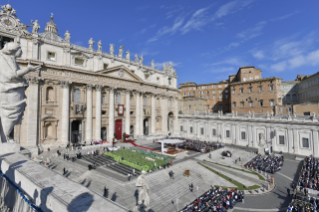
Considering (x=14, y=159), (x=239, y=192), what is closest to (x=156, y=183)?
(x=239, y=192)

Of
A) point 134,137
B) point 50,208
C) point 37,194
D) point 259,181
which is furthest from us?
point 134,137

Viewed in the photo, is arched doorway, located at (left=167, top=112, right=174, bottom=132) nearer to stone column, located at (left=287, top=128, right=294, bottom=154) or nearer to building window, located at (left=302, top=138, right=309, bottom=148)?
stone column, located at (left=287, top=128, right=294, bottom=154)

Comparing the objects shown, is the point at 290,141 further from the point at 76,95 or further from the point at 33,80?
the point at 33,80

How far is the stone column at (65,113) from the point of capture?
33250 millimetres

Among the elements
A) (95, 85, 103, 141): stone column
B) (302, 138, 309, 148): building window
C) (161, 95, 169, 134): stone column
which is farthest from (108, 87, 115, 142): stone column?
(302, 138, 309, 148): building window

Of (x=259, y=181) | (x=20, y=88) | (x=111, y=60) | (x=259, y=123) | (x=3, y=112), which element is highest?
(x=111, y=60)

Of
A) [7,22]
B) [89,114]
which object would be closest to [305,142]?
[89,114]

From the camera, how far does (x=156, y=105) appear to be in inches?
2124

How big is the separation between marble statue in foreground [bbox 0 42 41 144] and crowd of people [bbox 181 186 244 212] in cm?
1412

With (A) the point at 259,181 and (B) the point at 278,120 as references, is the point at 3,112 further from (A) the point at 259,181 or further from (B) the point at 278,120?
(B) the point at 278,120

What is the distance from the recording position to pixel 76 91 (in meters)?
36.7

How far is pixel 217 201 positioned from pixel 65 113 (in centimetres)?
2910

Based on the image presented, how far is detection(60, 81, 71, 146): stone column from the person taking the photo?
3325cm

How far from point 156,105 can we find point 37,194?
1933 inches
